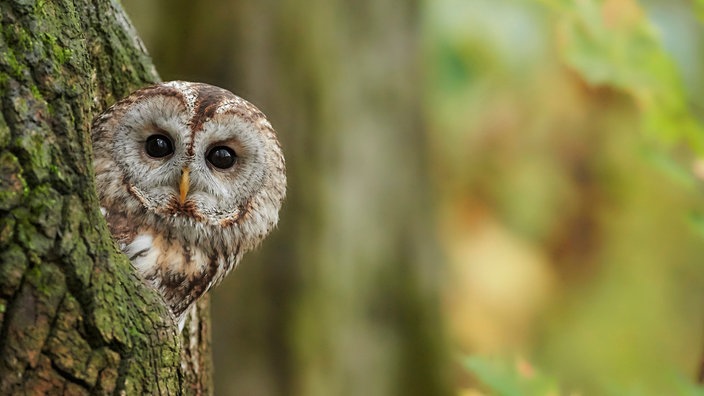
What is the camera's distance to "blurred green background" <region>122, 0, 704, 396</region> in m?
→ 2.83

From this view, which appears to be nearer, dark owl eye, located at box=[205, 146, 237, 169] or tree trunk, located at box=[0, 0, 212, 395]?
tree trunk, located at box=[0, 0, 212, 395]

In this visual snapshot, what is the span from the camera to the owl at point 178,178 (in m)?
2.35

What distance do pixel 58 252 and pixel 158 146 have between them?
0.95 meters

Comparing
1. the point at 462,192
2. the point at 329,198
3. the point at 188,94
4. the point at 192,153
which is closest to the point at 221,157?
the point at 192,153

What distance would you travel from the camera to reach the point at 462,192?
7.87 metres

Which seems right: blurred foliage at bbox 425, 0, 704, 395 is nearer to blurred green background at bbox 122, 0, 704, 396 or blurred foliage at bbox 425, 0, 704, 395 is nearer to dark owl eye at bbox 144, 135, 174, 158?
blurred green background at bbox 122, 0, 704, 396

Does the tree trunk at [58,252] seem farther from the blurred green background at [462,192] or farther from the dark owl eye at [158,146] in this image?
the blurred green background at [462,192]

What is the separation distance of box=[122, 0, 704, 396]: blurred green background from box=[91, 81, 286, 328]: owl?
2.37ft

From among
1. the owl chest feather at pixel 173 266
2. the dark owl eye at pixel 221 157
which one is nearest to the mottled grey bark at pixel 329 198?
the dark owl eye at pixel 221 157

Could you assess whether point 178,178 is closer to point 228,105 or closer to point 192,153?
point 192,153

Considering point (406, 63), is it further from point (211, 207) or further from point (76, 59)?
point (76, 59)

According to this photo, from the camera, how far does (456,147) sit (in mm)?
7727

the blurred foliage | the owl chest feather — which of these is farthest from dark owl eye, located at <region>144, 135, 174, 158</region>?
the blurred foliage

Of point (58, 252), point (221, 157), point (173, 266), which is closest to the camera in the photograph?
point (58, 252)
